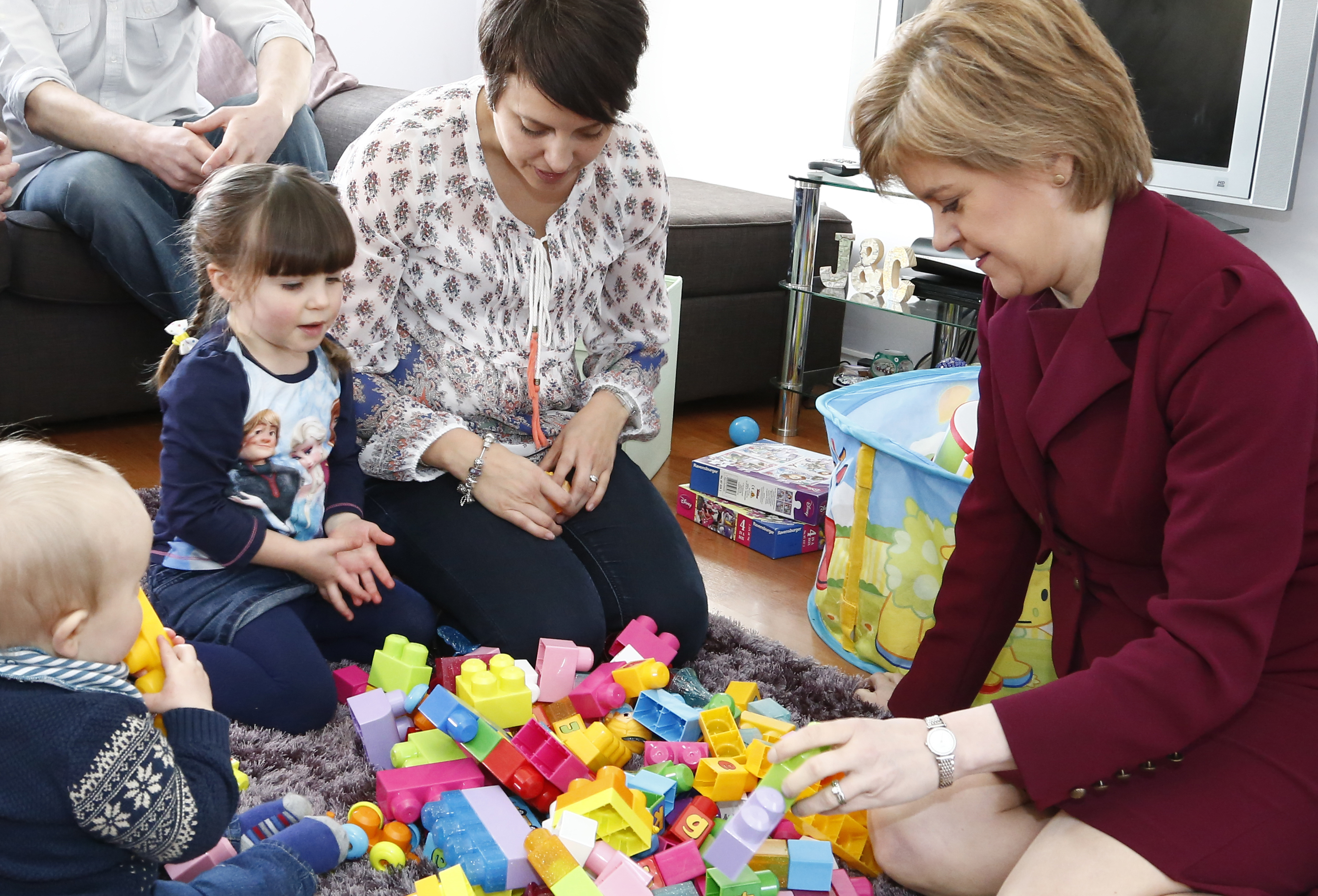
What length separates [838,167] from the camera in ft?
8.10

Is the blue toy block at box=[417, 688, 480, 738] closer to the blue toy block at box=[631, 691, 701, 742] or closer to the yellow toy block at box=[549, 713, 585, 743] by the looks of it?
the yellow toy block at box=[549, 713, 585, 743]

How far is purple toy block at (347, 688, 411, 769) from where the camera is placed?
1.22 meters

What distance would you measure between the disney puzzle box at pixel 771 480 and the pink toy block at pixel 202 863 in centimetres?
116

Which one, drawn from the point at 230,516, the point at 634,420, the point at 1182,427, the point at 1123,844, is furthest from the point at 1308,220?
the point at 230,516

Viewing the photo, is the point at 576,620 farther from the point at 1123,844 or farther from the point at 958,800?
the point at 1123,844

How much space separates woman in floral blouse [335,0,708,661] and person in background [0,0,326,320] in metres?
0.68

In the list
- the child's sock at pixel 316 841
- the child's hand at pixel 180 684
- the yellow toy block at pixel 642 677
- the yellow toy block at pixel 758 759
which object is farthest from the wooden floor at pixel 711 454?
the child's hand at pixel 180 684

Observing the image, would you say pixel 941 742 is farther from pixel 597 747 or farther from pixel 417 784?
pixel 417 784

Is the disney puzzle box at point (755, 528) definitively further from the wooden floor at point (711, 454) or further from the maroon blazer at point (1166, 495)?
the maroon blazer at point (1166, 495)

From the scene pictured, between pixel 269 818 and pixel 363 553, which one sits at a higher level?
pixel 363 553

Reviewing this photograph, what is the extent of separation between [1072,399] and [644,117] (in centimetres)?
301

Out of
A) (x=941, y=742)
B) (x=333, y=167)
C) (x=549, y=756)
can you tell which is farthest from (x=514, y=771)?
(x=333, y=167)

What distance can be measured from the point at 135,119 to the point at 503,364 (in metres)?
1.17

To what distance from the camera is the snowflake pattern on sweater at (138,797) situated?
803 mm
